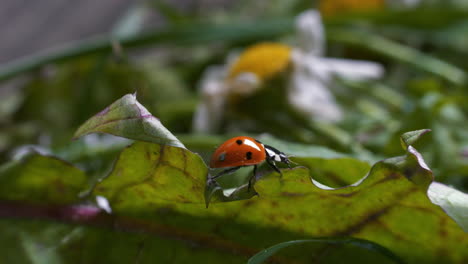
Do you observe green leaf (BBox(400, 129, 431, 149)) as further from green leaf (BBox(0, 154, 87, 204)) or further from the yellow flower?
the yellow flower

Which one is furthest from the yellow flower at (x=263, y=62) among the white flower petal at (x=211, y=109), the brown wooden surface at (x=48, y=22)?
the brown wooden surface at (x=48, y=22)

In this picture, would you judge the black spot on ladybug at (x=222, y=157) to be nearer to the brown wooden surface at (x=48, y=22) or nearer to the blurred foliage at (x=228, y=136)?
the blurred foliage at (x=228, y=136)

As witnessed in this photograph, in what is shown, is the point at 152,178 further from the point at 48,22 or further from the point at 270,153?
the point at 48,22

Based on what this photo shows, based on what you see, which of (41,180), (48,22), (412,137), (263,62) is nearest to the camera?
(412,137)

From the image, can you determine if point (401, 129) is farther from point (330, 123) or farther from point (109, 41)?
point (109, 41)

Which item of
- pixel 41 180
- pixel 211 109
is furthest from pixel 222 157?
pixel 211 109

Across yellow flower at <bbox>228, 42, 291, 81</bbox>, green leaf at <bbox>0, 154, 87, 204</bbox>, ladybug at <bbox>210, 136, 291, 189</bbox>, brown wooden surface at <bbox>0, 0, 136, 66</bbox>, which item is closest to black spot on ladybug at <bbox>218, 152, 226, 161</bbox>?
ladybug at <bbox>210, 136, 291, 189</bbox>

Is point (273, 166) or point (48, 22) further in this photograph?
→ point (48, 22)
